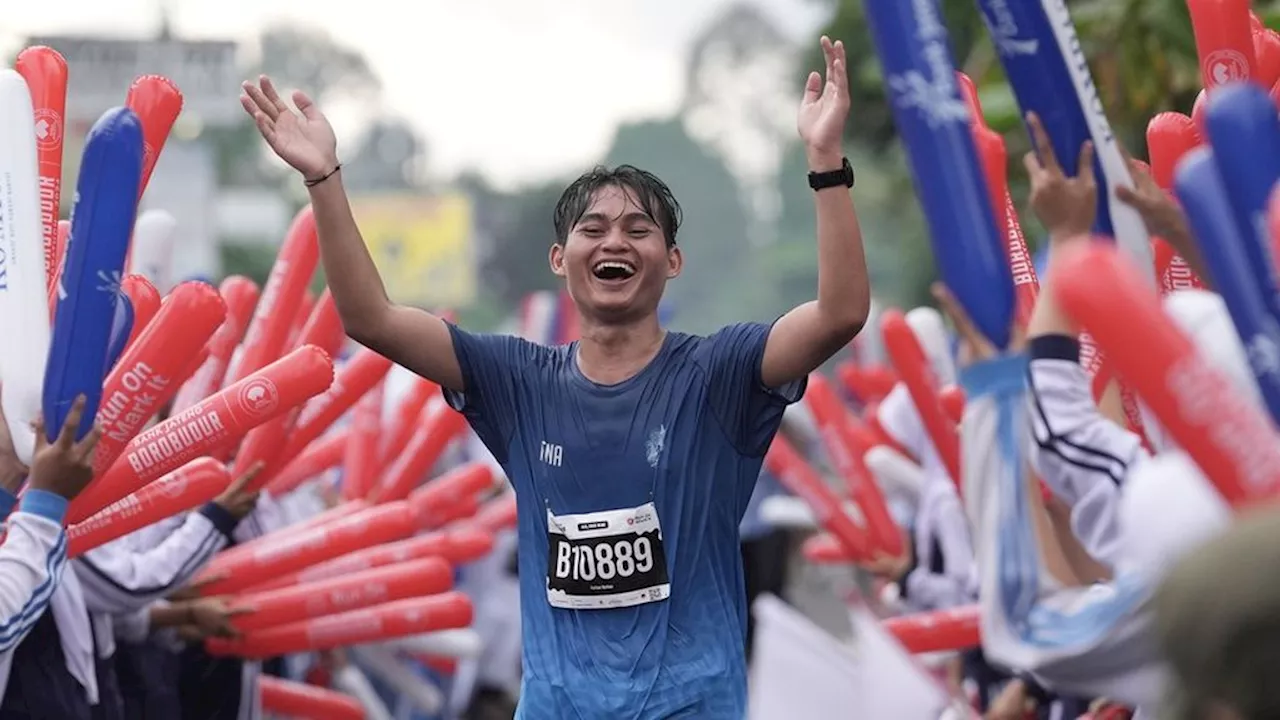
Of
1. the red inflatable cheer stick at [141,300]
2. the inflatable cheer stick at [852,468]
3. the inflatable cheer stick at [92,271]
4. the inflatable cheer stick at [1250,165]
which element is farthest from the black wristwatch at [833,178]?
the inflatable cheer stick at [852,468]

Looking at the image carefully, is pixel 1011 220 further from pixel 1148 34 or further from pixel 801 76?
pixel 801 76

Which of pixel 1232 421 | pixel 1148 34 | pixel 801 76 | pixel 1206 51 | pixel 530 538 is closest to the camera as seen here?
pixel 1232 421

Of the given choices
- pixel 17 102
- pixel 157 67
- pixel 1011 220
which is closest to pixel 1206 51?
Answer: pixel 1011 220

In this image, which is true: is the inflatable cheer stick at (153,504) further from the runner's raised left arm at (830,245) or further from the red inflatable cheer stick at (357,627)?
the runner's raised left arm at (830,245)

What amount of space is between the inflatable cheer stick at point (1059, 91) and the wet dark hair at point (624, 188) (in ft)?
4.70

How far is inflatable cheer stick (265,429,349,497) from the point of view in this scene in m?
7.52

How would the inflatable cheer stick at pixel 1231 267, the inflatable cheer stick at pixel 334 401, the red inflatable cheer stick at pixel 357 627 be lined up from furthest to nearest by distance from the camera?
the red inflatable cheer stick at pixel 357 627 → the inflatable cheer stick at pixel 334 401 → the inflatable cheer stick at pixel 1231 267

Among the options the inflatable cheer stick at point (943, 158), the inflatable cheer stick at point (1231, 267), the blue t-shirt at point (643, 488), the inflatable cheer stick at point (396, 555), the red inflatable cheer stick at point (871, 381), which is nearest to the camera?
the inflatable cheer stick at point (1231, 267)

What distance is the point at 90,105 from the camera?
11.2m

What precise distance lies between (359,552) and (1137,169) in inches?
159

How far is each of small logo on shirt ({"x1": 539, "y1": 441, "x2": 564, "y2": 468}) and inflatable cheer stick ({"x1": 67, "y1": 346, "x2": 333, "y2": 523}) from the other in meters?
0.62

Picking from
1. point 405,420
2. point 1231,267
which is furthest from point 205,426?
point 405,420

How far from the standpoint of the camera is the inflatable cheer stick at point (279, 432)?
20.9ft

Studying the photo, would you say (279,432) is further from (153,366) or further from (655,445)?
(655,445)
